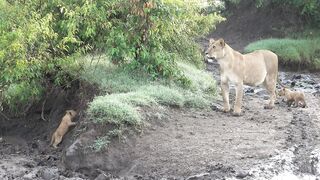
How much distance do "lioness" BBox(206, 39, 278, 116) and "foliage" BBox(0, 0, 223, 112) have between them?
2.71ft

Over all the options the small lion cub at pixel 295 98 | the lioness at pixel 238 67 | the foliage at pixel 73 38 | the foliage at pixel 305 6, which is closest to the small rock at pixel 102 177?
the foliage at pixel 73 38

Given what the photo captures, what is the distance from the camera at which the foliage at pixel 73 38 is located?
33.9 ft

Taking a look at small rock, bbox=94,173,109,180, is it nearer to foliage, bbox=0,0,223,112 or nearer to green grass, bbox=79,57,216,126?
green grass, bbox=79,57,216,126

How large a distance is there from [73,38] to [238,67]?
3.47 meters

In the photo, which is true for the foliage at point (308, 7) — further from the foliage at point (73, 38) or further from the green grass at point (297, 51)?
the foliage at point (73, 38)

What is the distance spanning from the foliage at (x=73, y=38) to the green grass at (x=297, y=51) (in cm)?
879

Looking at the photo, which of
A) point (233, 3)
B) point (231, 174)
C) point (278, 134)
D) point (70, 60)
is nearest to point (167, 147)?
point (231, 174)

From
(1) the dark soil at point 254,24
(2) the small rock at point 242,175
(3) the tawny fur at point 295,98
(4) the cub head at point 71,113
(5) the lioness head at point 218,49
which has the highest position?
(5) the lioness head at point 218,49

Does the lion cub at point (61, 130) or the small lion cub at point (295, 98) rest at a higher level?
the lion cub at point (61, 130)

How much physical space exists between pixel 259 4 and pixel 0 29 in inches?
631

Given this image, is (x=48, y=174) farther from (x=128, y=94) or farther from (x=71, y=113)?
(x=128, y=94)

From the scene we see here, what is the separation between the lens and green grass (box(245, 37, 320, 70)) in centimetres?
2073

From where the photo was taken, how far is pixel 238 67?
12055 millimetres

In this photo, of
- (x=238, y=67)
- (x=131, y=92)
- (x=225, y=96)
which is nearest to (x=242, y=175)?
(x=131, y=92)
